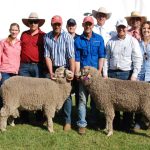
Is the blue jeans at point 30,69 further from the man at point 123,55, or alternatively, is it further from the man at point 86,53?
the man at point 123,55

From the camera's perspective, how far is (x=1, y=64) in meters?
6.50

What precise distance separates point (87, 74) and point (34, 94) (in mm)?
807

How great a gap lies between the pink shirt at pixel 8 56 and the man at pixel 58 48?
48 cm

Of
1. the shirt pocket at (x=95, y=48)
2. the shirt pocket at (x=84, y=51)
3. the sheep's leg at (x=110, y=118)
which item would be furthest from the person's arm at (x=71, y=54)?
the sheep's leg at (x=110, y=118)

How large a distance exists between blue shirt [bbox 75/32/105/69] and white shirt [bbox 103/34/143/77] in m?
0.15

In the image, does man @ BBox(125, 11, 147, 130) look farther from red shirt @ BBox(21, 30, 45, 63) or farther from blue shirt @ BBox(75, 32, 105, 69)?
red shirt @ BBox(21, 30, 45, 63)

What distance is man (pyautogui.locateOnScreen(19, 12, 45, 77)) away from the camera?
6.50m

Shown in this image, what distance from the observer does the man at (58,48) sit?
6.22m

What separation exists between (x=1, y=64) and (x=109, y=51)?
1625 mm

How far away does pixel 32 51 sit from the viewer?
21.3 feet

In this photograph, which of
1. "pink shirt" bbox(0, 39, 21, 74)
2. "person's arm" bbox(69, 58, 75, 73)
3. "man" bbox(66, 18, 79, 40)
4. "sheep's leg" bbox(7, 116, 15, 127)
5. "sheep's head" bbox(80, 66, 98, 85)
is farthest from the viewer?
"man" bbox(66, 18, 79, 40)

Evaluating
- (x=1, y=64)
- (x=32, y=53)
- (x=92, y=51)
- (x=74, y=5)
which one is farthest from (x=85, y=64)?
(x=74, y=5)

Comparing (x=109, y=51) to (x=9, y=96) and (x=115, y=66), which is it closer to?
(x=115, y=66)

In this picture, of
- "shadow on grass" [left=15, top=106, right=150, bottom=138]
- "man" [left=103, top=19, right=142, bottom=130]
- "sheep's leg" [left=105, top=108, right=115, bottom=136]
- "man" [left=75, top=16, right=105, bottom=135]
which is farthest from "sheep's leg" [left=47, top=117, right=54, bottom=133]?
"man" [left=103, top=19, right=142, bottom=130]
